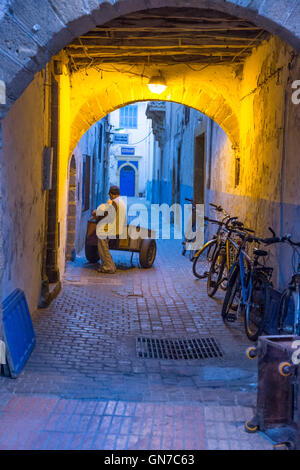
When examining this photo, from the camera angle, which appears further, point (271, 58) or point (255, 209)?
point (255, 209)

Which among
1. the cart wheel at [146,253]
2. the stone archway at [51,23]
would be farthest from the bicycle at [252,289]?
the cart wheel at [146,253]

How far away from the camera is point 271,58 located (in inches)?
274

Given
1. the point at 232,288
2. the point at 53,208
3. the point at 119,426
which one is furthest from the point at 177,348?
the point at 53,208

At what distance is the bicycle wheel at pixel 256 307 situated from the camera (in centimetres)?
550

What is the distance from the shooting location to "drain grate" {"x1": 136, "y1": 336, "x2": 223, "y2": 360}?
516 cm

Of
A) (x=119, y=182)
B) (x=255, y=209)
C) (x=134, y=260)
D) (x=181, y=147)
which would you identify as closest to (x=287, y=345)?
(x=255, y=209)

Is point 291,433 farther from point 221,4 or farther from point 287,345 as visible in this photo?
point 221,4

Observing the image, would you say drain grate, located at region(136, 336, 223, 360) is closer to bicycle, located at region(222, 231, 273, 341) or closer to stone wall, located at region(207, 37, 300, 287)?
bicycle, located at region(222, 231, 273, 341)

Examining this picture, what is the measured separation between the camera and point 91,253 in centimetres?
1031

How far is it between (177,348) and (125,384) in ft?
4.08

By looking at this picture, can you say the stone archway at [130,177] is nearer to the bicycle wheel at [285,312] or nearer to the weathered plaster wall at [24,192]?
the weathered plaster wall at [24,192]

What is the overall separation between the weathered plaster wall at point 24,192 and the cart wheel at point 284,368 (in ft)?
7.94

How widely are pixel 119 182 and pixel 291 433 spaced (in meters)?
44.1

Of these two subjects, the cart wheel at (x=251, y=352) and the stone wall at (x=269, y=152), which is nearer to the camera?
the cart wheel at (x=251, y=352)
